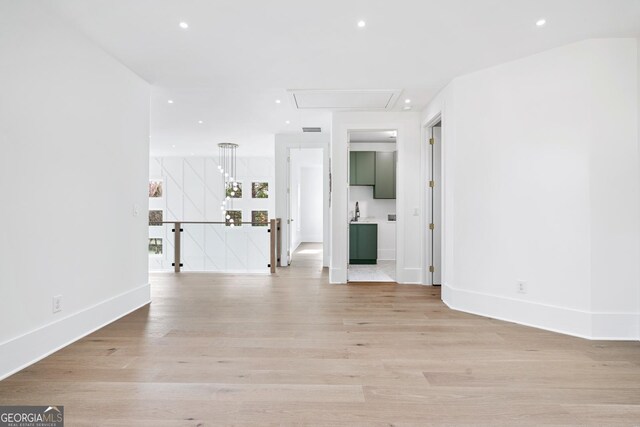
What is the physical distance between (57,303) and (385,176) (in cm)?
635

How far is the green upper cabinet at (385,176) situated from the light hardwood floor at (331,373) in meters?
4.25

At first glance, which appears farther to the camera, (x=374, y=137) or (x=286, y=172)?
(x=374, y=137)

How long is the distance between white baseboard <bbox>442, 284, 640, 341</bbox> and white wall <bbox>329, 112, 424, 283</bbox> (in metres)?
1.46

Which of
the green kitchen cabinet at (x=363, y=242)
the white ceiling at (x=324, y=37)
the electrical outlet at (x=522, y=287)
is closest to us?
the white ceiling at (x=324, y=37)

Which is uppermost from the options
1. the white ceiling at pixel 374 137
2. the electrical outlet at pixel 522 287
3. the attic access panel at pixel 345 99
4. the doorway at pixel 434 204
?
the white ceiling at pixel 374 137

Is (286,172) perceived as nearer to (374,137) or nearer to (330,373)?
(374,137)

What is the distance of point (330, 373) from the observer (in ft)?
7.50

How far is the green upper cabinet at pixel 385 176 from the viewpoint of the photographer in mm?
7652

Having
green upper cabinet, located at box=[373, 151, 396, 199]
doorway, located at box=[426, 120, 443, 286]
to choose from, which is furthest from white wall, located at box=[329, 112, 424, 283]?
green upper cabinet, located at box=[373, 151, 396, 199]

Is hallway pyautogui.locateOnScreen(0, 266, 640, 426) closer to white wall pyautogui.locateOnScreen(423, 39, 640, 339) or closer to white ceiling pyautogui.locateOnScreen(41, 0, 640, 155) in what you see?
white wall pyautogui.locateOnScreen(423, 39, 640, 339)

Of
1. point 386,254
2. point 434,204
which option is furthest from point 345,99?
point 386,254

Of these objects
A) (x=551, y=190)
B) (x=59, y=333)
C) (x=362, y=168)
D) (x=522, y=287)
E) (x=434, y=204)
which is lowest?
(x=59, y=333)

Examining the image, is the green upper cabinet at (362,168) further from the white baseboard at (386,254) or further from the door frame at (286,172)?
the white baseboard at (386,254)

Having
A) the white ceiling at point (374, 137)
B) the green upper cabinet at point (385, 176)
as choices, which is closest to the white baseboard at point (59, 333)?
the white ceiling at point (374, 137)
